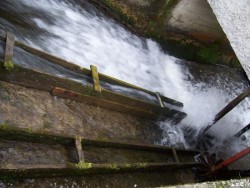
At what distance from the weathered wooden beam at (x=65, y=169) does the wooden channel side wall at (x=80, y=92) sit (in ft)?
4.14

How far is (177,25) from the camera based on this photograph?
8.39 metres

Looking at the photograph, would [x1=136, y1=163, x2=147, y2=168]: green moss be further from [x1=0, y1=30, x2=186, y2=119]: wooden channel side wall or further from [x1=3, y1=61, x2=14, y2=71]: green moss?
[x1=3, y1=61, x2=14, y2=71]: green moss

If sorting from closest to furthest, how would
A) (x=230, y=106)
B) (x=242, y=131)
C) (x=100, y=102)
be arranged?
(x=100, y=102) → (x=230, y=106) → (x=242, y=131)

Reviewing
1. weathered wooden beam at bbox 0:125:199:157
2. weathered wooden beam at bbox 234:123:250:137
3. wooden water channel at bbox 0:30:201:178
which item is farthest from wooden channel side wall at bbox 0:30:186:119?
weathered wooden beam at bbox 234:123:250:137

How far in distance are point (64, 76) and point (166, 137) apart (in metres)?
2.58

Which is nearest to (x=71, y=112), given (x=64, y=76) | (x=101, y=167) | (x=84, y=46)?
(x=64, y=76)

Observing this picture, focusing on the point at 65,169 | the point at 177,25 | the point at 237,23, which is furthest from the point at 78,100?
the point at 177,25

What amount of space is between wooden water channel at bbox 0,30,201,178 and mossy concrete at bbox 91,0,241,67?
244cm

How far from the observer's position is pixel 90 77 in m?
5.81

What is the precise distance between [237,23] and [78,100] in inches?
116

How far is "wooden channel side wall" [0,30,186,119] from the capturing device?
468 cm

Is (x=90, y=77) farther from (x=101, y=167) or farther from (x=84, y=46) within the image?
(x=101, y=167)

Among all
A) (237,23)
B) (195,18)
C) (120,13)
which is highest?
(237,23)

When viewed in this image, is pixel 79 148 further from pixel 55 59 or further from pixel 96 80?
pixel 55 59
